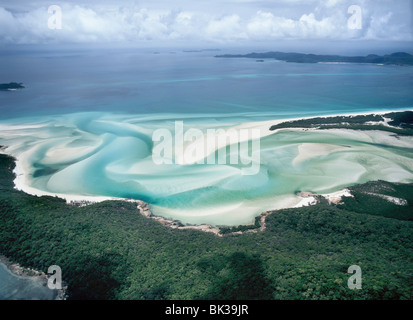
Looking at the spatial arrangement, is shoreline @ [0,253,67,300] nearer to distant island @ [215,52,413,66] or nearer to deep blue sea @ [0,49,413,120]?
deep blue sea @ [0,49,413,120]

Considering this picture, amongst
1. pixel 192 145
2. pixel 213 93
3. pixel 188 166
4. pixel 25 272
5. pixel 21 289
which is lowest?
pixel 21 289

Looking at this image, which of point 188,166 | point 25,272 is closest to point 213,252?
point 25,272

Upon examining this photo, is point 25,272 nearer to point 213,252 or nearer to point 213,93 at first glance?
point 213,252

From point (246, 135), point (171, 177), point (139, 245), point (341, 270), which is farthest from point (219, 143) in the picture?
point (341, 270)

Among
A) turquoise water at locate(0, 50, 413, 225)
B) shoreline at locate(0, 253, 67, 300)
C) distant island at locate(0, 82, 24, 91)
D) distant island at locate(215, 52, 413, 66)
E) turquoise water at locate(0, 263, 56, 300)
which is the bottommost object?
turquoise water at locate(0, 263, 56, 300)

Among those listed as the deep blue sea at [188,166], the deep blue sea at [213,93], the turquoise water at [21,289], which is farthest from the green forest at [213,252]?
the deep blue sea at [213,93]

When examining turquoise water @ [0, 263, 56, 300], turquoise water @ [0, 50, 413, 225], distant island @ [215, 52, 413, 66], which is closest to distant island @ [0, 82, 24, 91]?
turquoise water @ [0, 50, 413, 225]
